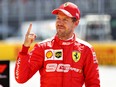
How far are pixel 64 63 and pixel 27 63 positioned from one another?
1.32 feet

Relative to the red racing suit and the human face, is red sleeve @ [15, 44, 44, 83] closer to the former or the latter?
the red racing suit

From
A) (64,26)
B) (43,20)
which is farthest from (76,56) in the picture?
(43,20)

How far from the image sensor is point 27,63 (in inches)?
178

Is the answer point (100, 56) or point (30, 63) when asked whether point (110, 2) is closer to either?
point (100, 56)

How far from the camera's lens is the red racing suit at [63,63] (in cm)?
467

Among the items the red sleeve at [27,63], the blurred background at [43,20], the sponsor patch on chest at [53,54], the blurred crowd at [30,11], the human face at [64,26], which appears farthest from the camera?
the blurred crowd at [30,11]

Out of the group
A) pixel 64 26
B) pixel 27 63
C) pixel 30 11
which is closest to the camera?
pixel 27 63

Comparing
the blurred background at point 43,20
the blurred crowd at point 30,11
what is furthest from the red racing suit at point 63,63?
the blurred crowd at point 30,11

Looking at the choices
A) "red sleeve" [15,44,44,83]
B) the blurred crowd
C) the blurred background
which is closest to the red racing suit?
"red sleeve" [15,44,44,83]

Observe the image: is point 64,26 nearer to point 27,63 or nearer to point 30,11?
point 27,63

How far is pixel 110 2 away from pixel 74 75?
23.6 m

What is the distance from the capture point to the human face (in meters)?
4.61

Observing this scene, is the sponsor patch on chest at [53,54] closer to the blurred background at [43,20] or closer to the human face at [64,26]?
the human face at [64,26]

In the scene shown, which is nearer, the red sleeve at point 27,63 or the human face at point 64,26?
the red sleeve at point 27,63
